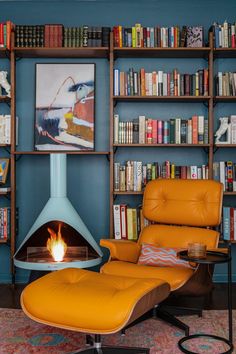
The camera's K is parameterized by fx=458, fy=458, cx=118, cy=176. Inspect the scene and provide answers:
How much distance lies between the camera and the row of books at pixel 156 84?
13.4 feet

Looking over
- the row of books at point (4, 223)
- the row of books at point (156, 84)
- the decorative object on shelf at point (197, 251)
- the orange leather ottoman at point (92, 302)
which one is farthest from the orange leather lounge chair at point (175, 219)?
the row of books at point (4, 223)

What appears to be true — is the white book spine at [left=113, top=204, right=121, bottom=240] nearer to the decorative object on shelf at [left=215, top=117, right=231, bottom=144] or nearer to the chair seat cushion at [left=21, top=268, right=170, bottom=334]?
the decorative object on shelf at [left=215, top=117, right=231, bottom=144]

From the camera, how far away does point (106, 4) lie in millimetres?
4344

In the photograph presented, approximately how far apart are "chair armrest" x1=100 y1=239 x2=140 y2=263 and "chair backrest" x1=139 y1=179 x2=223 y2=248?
0.18 meters

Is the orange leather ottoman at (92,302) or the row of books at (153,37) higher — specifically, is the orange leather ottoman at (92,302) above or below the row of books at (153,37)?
below

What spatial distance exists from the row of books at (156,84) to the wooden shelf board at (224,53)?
0.70 feet

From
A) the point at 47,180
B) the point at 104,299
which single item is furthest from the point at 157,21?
the point at 104,299

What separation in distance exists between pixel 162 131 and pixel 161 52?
0.71 metres

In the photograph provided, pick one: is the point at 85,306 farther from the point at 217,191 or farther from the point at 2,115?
the point at 2,115

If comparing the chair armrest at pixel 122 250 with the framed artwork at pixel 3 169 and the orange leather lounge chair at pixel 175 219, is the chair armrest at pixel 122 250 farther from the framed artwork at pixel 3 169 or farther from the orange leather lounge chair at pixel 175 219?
the framed artwork at pixel 3 169

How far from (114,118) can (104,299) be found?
91.7 inches

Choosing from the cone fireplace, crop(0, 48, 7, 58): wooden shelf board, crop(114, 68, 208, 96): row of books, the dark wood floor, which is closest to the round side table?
the dark wood floor

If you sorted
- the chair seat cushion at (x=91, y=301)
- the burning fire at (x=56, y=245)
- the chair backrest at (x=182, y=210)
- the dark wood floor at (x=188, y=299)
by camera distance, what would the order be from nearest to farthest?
the chair seat cushion at (x=91, y=301)
the chair backrest at (x=182, y=210)
the dark wood floor at (x=188, y=299)
the burning fire at (x=56, y=245)

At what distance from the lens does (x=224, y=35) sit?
4.05m
